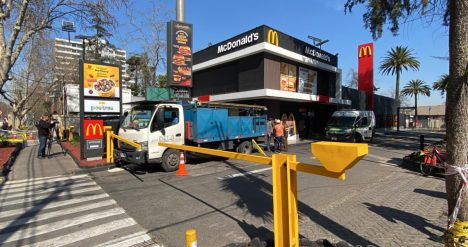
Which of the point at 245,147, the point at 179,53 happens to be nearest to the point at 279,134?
the point at 245,147

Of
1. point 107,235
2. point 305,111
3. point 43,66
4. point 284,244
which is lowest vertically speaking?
point 107,235

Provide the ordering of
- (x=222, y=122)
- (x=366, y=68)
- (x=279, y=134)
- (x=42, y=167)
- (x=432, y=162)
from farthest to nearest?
(x=366, y=68), (x=279, y=134), (x=222, y=122), (x=42, y=167), (x=432, y=162)

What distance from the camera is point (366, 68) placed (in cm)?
3491

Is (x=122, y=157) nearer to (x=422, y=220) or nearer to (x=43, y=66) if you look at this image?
(x=422, y=220)

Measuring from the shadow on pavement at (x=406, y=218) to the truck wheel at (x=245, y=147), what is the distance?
8.48 m

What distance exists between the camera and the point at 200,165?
12.4 m

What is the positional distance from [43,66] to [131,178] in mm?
34949

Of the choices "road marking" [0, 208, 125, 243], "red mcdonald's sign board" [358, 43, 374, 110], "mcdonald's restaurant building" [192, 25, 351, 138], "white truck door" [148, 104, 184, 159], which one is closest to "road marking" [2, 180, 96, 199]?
"white truck door" [148, 104, 184, 159]

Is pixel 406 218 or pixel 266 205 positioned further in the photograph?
pixel 266 205

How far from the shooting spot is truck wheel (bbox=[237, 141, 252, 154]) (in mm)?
14906

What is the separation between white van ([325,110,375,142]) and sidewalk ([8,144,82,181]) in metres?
16.1

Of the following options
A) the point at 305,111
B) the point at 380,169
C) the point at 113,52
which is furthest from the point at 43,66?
the point at 380,169

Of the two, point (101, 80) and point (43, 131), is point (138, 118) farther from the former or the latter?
point (43, 131)

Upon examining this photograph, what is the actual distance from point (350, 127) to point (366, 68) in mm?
16580
